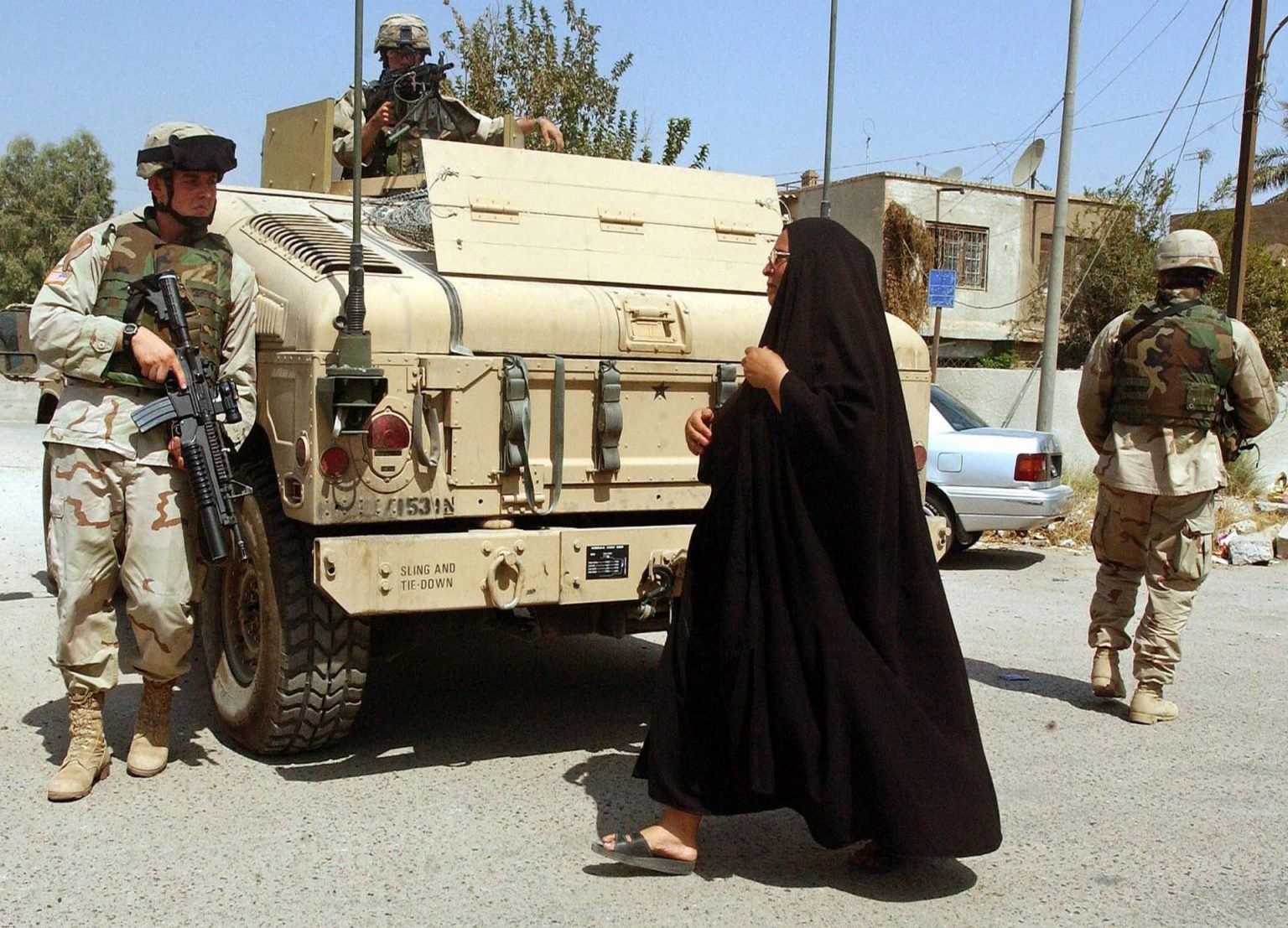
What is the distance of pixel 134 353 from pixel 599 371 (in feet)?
4.95

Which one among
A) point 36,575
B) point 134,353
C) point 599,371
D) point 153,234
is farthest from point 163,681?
point 36,575

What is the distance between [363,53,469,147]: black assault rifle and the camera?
664 centimetres

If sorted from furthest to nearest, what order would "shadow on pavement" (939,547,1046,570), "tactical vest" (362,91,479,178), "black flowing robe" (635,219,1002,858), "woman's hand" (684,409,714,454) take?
"shadow on pavement" (939,547,1046,570) < "tactical vest" (362,91,479,178) < "woman's hand" (684,409,714,454) < "black flowing robe" (635,219,1002,858)

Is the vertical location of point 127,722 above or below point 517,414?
below

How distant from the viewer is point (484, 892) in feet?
11.7

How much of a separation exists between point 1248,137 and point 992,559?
6201 mm

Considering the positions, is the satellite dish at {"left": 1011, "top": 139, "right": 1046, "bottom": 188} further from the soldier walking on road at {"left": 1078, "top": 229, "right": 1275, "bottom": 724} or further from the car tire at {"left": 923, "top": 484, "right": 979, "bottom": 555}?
the soldier walking on road at {"left": 1078, "top": 229, "right": 1275, "bottom": 724}

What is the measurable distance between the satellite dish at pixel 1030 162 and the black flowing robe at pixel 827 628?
2115cm

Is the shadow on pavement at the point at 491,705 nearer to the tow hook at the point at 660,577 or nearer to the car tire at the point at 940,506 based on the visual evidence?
the tow hook at the point at 660,577

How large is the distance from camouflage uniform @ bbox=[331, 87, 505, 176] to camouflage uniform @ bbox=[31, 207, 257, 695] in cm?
220

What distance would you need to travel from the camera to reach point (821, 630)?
3.55m

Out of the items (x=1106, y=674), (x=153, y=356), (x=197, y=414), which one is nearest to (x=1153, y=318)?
(x=1106, y=674)

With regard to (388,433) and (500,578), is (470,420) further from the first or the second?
(500,578)

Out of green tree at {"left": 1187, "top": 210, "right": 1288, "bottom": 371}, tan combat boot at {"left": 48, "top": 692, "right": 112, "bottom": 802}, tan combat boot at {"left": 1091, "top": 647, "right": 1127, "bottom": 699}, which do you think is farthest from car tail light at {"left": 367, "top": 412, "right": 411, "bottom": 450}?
green tree at {"left": 1187, "top": 210, "right": 1288, "bottom": 371}
